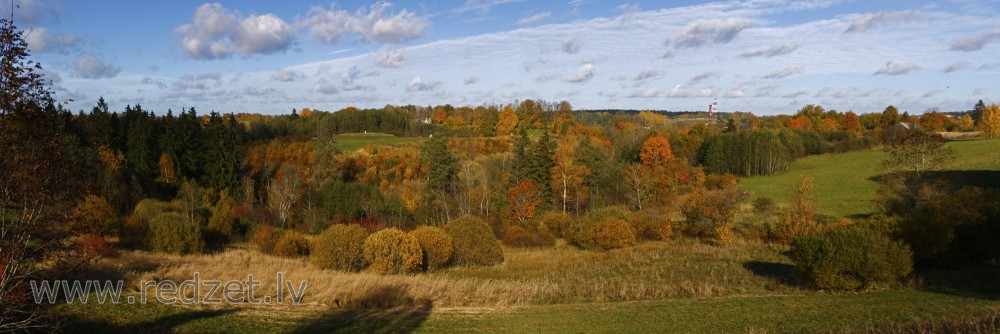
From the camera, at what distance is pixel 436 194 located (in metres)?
60.4

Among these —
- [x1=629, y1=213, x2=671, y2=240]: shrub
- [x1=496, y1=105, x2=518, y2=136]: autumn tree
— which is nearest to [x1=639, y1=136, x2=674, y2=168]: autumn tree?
[x1=496, y1=105, x2=518, y2=136]: autumn tree

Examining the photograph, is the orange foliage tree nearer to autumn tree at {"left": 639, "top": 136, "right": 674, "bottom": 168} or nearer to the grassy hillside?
the grassy hillside

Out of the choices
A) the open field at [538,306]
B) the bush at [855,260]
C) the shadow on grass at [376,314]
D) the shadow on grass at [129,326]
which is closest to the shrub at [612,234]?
the open field at [538,306]

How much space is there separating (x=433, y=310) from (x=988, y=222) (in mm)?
27324

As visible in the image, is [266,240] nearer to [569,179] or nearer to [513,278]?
[513,278]

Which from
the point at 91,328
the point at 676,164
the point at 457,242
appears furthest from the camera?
the point at 676,164

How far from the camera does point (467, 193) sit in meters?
60.6

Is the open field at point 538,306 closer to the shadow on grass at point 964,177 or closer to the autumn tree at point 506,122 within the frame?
the shadow on grass at point 964,177

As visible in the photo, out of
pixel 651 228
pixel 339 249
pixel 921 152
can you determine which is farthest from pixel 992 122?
pixel 339 249

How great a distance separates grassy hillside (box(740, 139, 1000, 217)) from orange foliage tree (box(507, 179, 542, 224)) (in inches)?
999

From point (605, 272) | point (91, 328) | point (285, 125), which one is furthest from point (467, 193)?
point (285, 125)

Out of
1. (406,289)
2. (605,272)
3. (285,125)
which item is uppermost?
(285,125)

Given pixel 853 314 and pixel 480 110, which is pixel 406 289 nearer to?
pixel 853 314

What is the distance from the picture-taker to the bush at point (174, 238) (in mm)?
31719
